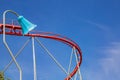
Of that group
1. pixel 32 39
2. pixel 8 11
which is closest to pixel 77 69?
pixel 32 39

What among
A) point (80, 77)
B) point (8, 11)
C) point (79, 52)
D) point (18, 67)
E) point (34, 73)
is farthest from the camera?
point (79, 52)

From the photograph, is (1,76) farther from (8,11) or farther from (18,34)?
(18,34)

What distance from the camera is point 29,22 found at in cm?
2117

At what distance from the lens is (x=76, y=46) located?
31109 millimetres

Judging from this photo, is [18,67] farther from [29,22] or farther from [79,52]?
[79,52]

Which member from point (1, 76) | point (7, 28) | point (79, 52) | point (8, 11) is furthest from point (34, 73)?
point (79, 52)

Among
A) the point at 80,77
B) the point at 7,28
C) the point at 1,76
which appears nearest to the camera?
the point at 1,76

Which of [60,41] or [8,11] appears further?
[60,41]

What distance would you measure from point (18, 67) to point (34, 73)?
824 cm

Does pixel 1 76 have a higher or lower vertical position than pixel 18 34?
lower

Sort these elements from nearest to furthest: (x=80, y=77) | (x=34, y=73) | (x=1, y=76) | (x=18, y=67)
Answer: (x=18, y=67), (x=1, y=76), (x=34, y=73), (x=80, y=77)

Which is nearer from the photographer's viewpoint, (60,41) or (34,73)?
(34,73)

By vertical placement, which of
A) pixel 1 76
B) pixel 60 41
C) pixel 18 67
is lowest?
pixel 18 67

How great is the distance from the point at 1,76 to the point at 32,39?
6.52 m
